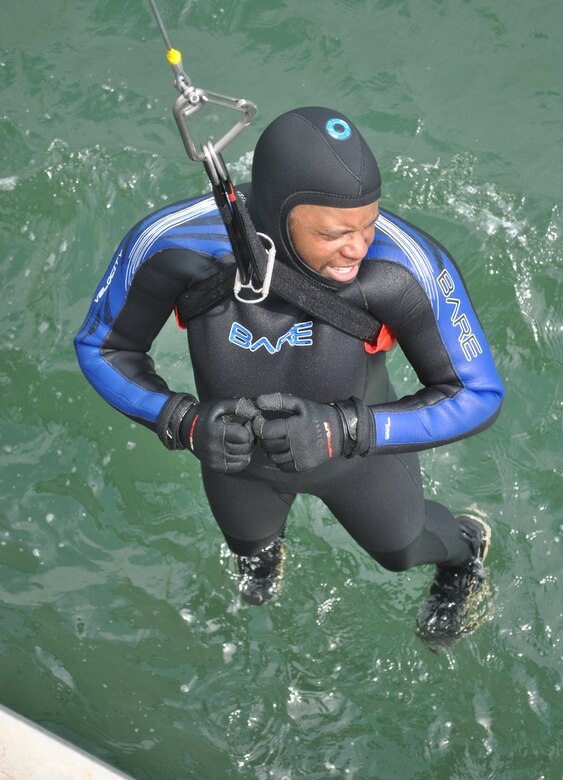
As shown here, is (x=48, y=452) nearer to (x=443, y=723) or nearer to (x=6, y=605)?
(x=6, y=605)

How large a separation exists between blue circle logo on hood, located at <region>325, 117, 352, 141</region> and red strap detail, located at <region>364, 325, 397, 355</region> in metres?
0.59

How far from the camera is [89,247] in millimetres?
4938

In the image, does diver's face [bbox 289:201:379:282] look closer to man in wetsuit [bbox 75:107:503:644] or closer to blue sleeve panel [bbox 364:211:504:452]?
man in wetsuit [bbox 75:107:503:644]

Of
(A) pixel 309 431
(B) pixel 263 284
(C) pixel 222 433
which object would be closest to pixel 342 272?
(B) pixel 263 284

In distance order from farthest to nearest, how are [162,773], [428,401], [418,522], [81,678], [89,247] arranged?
[89,247] → [81,678] → [162,773] → [418,522] → [428,401]

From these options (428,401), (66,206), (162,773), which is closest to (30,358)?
(66,206)

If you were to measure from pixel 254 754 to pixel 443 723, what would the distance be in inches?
29.5

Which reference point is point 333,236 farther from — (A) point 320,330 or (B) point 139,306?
(B) point 139,306

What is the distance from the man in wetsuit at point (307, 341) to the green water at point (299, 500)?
110cm

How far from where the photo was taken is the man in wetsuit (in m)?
2.51

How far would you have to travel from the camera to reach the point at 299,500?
4.43m

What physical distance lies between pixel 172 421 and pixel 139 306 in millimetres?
352

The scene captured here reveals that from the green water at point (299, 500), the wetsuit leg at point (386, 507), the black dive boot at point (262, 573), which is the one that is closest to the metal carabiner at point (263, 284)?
the wetsuit leg at point (386, 507)

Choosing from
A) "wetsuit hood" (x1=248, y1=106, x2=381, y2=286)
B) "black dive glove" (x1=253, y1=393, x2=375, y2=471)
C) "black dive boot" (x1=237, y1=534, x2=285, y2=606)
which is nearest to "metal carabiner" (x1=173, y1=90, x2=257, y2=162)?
"wetsuit hood" (x1=248, y1=106, x2=381, y2=286)
